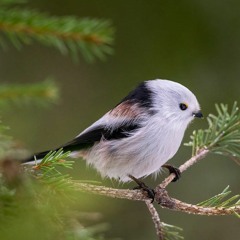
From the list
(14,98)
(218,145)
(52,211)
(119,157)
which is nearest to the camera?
(52,211)

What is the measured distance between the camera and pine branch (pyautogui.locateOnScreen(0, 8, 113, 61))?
0.68 metres

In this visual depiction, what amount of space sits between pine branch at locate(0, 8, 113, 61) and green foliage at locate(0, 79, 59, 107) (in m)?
0.06

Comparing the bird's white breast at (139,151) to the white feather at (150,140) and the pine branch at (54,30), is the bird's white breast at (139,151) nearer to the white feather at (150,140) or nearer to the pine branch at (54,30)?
the white feather at (150,140)

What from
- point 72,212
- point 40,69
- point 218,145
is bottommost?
point 40,69

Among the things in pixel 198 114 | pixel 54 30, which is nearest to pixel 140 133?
pixel 198 114

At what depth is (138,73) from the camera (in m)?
2.44

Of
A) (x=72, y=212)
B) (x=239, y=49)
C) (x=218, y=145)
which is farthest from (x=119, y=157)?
(x=239, y=49)

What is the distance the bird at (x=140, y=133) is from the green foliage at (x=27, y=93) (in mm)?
733

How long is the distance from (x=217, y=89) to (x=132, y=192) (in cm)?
143

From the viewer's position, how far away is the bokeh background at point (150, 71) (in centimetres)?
234

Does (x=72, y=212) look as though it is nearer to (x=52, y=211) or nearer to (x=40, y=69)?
(x=52, y=211)

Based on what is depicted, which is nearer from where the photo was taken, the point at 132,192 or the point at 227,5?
the point at 132,192

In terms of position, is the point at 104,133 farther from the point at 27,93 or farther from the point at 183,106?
the point at 27,93

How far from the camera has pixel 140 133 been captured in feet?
4.90
